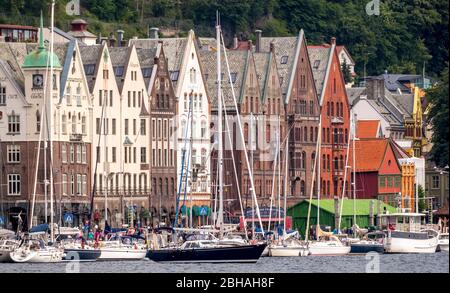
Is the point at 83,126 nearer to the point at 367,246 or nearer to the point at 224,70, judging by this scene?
the point at 224,70

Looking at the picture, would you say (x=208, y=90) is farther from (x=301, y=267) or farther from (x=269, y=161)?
(x=301, y=267)

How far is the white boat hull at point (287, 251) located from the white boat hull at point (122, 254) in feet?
41.2

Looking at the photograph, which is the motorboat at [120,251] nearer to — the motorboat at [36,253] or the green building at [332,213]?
the motorboat at [36,253]

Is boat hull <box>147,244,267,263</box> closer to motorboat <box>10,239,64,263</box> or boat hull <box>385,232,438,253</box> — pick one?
motorboat <box>10,239,64,263</box>

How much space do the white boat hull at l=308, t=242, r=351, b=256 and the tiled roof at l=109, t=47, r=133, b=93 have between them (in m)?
30.9

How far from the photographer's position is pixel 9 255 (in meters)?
140

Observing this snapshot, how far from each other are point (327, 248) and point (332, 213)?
28.9 m

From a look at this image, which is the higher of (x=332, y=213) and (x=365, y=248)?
(x=332, y=213)

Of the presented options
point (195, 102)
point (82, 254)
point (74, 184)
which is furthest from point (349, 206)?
point (82, 254)

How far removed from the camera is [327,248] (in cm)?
15838

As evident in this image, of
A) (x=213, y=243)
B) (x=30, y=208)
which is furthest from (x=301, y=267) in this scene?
(x=30, y=208)

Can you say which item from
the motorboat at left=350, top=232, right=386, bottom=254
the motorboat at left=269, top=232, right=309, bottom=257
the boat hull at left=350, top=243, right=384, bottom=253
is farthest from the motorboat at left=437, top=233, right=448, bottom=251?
the motorboat at left=269, top=232, right=309, bottom=257

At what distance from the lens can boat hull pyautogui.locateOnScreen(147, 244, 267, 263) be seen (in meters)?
133

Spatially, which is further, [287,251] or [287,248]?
[287,248]
